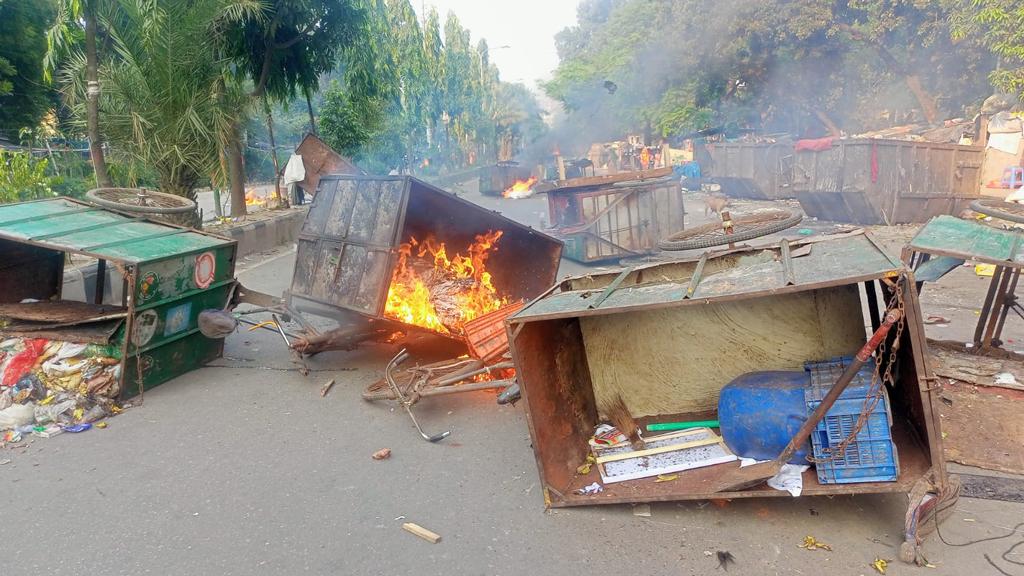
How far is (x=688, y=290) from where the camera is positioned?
3.75 metres

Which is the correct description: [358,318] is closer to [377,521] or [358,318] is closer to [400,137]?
[377,521]

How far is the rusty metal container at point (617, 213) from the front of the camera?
12.1m

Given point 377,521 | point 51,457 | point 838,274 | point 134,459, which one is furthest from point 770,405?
point 51,457

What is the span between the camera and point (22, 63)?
18.2 meters

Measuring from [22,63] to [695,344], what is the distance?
2089 centimetres

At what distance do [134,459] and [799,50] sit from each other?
2745cm

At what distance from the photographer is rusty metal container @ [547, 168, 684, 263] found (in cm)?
1210

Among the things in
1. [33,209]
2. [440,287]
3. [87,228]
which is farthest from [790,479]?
[33,209]

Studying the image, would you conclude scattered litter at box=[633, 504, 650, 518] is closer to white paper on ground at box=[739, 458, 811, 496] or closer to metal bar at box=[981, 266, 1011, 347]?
white paper on ground at box=[739, 458, 811, 496]

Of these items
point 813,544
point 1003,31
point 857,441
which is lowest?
point 813,544

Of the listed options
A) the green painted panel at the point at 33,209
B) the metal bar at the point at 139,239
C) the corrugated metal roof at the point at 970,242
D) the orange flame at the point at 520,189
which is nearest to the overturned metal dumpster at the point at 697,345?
the corrugated metal roof at the point at 970,242

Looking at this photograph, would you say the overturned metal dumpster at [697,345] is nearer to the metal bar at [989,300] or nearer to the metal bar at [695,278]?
the metal bar at [695,278]

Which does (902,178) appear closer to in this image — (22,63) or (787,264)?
(787,264)

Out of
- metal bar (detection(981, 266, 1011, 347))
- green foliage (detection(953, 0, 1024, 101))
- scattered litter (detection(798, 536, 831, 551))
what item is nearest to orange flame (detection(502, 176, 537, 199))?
green foliage (detection(953, 0, 1024, 101))
